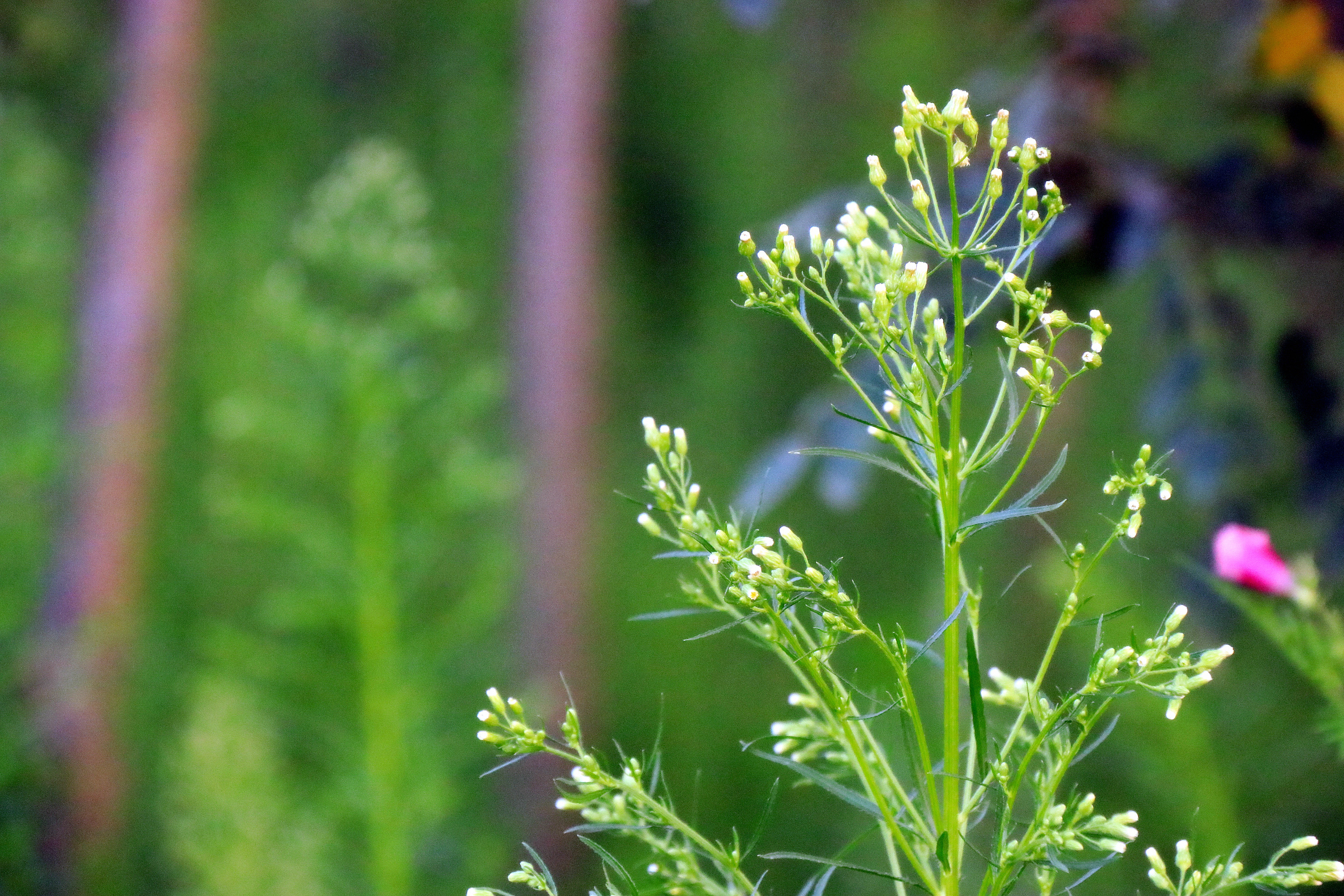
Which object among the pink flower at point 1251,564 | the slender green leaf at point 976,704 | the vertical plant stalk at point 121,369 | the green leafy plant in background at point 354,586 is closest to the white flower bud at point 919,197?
the slender green leaf at point 976,704

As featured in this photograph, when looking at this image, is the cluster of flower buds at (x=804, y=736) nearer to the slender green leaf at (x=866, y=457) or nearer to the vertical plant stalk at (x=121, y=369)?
the slender green leaf at (x=866, y=457)

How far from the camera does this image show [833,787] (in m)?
0.29

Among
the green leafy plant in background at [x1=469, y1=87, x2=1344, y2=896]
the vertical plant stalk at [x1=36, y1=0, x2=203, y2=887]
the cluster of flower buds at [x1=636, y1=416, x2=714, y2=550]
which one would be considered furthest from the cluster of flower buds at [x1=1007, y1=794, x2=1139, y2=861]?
the vertical plant stalk at [x1=36, y1=0, x2=203, y2=887]

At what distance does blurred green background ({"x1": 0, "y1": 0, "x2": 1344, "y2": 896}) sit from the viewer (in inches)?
31.3

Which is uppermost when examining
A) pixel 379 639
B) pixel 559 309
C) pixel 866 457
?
pixel 559 309

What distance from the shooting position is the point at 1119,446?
5.25 feet

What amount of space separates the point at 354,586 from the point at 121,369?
0.55 meters

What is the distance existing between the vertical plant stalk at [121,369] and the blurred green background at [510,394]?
0.06 metres

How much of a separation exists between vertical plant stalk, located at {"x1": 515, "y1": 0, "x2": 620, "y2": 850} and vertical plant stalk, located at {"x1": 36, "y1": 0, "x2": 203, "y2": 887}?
456 millimetres

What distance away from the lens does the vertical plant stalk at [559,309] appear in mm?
1449

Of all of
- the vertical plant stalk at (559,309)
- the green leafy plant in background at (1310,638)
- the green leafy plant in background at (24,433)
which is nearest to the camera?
the green leafy plant in background at (1310,638)

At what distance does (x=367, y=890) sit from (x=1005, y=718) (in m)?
0.67

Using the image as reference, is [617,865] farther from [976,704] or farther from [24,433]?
[24,433]

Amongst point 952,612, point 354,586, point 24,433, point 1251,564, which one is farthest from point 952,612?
point 24,433
